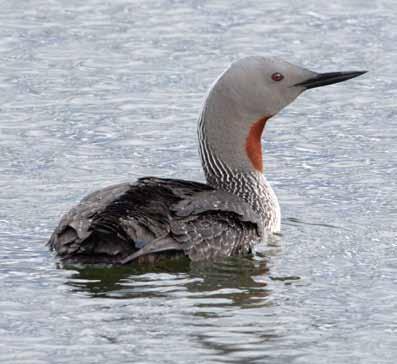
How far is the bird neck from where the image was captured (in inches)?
437

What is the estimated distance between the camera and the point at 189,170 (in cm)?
1270

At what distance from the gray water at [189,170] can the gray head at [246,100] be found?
686 millimetres

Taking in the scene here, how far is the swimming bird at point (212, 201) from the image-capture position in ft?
32.8

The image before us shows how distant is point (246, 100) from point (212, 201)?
845 mm

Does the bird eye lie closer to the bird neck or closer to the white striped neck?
the bird neck

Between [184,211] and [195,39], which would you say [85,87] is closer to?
[195,39]

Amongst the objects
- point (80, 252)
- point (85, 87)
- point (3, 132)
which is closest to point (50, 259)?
point (80, 252)


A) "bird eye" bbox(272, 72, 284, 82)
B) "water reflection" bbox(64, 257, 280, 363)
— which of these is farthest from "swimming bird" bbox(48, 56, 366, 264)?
"water reflection" bbox(64, 257, 280, 363)

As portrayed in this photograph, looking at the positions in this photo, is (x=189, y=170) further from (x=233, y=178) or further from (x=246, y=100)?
(x=246, y=100)

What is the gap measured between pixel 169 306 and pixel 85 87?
5687 mm

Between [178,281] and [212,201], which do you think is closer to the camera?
[178,281]

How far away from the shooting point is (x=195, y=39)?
1608 centimetres

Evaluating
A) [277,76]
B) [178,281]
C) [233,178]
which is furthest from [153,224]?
[277,76]

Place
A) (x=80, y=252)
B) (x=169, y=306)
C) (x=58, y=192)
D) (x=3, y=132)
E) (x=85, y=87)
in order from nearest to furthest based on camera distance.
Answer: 1. (x=169, y=306)
2. (x=80, y=252)
3. (x=58, y=192)
4. (x=3, y=132)
5. (x=85, y=87)
